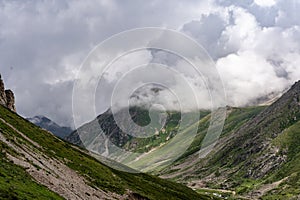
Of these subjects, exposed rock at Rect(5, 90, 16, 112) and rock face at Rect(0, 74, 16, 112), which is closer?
rock face at Rect(0, 74, 16, 112)

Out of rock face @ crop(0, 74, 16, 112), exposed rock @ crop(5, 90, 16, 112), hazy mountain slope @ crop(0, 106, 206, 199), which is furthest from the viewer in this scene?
exposed rock @ crop(5, 90, 16, 112)

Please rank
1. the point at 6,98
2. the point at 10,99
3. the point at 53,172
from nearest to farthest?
the point at 53,172 < the point at 6,98 < the point at 10,99

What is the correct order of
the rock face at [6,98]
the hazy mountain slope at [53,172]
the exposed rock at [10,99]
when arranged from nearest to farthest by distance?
the hazy mountain slope at [53,172]
the rock face at [6,98]
the exposed rock at [10,99]

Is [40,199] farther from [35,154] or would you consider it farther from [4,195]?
[35,154]

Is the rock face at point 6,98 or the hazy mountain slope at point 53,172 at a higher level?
the rock face at point 6,98

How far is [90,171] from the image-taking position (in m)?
110

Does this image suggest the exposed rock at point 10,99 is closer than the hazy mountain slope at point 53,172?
No

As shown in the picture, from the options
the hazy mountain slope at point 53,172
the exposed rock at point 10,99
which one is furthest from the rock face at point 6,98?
the hazy mountain slope at point 53,172

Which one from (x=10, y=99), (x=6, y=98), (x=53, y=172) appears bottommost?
(x=53, y=172)

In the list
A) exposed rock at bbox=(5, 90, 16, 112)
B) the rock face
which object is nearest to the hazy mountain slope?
the rock face

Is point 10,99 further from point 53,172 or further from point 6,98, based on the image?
point 53,172

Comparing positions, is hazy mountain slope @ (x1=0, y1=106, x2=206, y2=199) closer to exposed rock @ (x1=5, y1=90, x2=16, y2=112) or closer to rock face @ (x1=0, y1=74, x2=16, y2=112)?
rock face @ (x1=0, y1=74, x2=16, y2=112)

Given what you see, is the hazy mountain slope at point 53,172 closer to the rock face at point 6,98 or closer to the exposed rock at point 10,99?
the rock face at point 6,98

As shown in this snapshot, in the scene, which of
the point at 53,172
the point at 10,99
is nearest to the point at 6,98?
the point at 10,99
